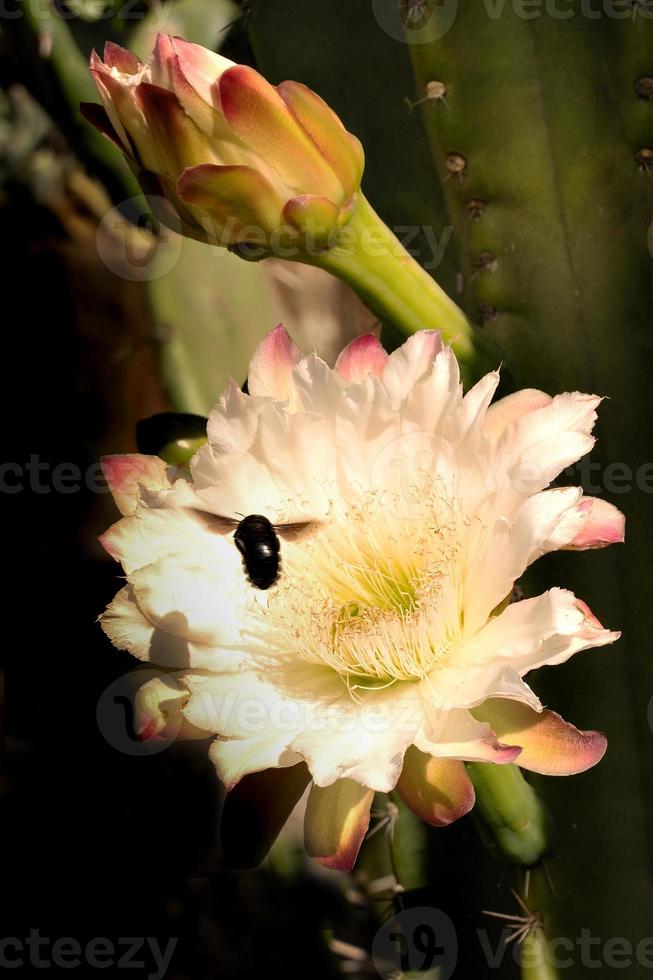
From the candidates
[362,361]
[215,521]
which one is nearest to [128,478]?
[215,521]

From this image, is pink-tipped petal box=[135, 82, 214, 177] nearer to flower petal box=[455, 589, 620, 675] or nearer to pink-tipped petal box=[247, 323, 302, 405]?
pink-tipped petal box=[247, 323, 302, 405]

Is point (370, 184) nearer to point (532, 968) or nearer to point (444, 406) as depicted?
point (444, 406)

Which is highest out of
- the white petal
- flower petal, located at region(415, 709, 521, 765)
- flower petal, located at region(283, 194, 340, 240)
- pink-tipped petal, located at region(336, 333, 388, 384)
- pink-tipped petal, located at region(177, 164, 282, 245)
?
pink-tipped petal, located at region(177, 164, 282, 245)

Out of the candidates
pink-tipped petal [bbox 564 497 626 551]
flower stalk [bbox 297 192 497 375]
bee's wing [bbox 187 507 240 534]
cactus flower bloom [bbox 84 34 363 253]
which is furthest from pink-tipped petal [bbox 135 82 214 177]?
pink-tipped petal [bbox 564 497 626 551]

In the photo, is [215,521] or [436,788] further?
[215,521]

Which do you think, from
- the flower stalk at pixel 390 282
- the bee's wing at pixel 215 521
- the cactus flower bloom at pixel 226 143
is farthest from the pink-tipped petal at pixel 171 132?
the bee's wing at pixel 215 521

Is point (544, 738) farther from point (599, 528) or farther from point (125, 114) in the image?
point (125, 114)
